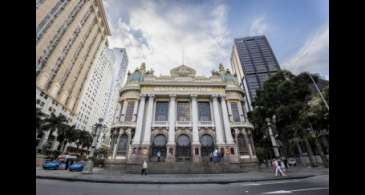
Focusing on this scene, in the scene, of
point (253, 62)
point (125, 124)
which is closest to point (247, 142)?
point (125, 124)

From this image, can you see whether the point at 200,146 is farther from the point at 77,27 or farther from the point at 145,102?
the point at 77,27

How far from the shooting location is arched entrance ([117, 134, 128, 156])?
21822 millimetres

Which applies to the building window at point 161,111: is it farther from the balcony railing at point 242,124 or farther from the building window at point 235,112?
the building window at point 235,112

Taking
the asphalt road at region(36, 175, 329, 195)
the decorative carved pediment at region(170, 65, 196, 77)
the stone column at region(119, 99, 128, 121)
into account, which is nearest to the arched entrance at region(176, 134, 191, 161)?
the stone column at region(119, 99, 128, 121)

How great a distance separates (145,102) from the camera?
1011 inches

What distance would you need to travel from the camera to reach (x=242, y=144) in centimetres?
2378

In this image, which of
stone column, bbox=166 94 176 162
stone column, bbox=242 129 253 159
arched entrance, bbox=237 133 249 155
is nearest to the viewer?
stone column, bbox=166 94 176 162

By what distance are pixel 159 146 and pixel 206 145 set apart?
7087 mm

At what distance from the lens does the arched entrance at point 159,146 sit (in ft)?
72.2

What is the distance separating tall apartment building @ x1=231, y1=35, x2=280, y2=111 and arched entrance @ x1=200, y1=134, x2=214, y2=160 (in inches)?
1366

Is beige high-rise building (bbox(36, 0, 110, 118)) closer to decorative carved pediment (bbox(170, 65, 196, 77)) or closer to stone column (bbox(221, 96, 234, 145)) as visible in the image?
decorative carved pediment (bbox(170, 65, 196, 77))

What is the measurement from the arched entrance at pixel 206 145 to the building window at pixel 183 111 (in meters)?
4.08
